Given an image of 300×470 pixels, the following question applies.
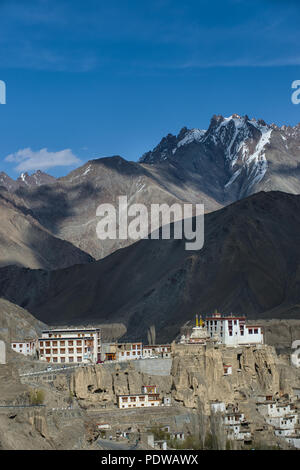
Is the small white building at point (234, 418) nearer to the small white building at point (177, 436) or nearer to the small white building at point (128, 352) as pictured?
the small white building at point (177, 436)

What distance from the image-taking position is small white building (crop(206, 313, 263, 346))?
10488 cm

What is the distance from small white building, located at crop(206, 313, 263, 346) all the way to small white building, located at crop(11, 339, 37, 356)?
18171 millimetres

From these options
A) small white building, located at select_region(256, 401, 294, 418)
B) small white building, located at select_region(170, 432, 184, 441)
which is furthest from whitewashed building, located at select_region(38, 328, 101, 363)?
small white building, located at select_region(170, 432, 184, 441)

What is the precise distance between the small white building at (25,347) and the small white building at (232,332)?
18.2 metres

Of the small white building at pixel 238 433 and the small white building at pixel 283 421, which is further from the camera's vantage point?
the small white building at pixel 283 421

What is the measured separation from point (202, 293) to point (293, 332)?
135 ft

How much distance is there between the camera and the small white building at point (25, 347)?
335ft

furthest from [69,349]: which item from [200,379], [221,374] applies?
[221,374]

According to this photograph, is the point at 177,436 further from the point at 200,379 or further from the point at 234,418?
the point at 200,379

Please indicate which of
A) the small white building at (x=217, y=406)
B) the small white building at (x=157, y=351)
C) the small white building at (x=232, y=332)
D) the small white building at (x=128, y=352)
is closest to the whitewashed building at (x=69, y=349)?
the small white building at (x=128, y=352)

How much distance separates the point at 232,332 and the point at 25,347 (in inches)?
829
